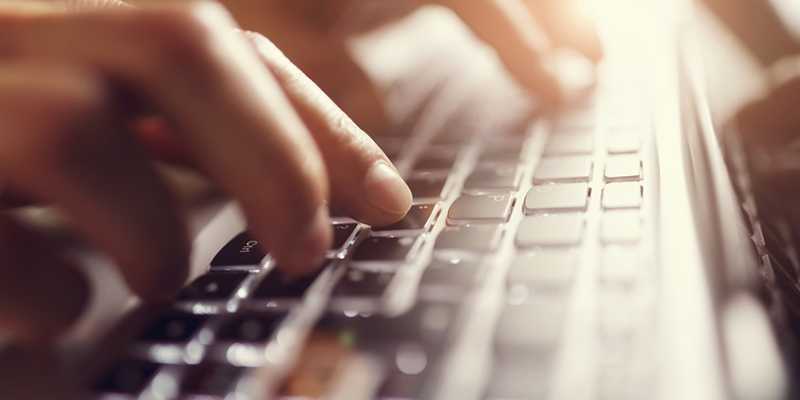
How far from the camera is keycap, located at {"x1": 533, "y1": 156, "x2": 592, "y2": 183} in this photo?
52cm

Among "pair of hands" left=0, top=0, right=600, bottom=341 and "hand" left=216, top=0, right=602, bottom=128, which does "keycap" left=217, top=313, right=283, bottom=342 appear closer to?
"pair of hands" left=0, top=0, right=600, bottom=341

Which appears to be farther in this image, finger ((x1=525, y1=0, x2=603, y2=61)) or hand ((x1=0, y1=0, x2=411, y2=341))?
finger ((x1=525, y1=0, x2=603, y2=61))

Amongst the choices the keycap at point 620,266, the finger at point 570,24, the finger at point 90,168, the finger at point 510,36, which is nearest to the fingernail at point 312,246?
the finger at point 90,168

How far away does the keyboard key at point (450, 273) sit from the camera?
398 millimetres

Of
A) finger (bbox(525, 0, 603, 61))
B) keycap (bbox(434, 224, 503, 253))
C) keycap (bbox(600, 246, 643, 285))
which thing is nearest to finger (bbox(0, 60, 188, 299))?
keycap (bbox(434, 224, 503, 253))

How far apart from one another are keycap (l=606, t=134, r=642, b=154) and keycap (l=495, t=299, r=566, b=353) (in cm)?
26

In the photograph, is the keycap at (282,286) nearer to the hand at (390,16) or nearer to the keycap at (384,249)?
the keycap at (384,249)

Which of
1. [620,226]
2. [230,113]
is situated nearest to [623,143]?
[620,226]

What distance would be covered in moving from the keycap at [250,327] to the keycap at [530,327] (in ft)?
0.52

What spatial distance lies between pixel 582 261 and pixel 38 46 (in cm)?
50

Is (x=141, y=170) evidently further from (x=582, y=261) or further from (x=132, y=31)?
(x=582, y=261)

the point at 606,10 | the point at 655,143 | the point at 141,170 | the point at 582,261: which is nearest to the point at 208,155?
the point at 141,170

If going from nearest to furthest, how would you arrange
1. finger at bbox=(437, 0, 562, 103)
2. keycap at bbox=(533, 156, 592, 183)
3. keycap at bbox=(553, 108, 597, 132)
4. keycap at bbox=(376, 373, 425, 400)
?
keycap at bbox=(376, 373, 425, 400) → keycap at bbox=(533, 156, 592, 183) → keycap at bbox=(553, 108, 597, 132) → finger at bbox=(437, 0, 562, 103)

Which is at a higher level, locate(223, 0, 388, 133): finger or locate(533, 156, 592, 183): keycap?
locate(223, 0, 388, 133): finger
